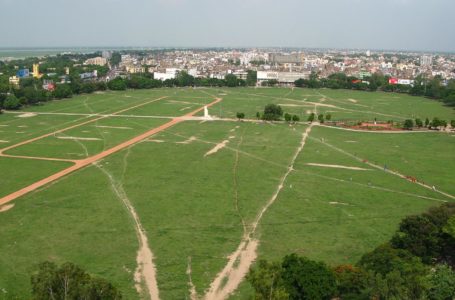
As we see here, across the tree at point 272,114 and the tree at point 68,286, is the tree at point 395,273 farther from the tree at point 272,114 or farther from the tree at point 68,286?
the tree at point 272,114

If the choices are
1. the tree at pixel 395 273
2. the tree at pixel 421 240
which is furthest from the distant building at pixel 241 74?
the tree at pixel 395 273

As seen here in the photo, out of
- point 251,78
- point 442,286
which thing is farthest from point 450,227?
point 251,78

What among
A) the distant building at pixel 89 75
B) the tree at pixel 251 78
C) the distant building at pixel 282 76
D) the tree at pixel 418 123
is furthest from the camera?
the distant building at pixel 282 76

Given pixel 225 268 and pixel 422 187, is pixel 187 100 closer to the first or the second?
pixel 422 187

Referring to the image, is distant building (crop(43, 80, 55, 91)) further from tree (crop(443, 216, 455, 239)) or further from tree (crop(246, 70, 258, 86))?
tree (crop(443, 216, 455, 239))

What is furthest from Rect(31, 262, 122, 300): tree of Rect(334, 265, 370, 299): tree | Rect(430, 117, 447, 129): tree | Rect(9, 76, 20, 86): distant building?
Rect(9, 76, 20, 86): distant building
